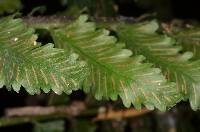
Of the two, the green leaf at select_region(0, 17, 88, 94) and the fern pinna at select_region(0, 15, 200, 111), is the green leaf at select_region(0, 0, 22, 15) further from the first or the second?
the green leaf at select_region(0, 17, 88, 94)

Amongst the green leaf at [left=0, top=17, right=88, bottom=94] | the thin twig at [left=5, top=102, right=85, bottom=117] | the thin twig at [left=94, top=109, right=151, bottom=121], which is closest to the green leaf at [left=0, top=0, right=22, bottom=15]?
the thin twig at [left=5, top=102, right=85, bottom=117]

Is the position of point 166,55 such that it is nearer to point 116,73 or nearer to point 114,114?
point 116,73

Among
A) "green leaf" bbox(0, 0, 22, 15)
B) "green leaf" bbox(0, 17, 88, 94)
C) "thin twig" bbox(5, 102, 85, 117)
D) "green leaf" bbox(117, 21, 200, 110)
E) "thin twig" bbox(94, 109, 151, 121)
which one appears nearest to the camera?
"green leaf" bbox(0, 17, 88, 94)

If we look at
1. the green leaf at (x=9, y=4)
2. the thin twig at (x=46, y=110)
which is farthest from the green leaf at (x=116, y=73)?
the thin twig at (x=46, y=110)

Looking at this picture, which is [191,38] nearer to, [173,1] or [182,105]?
[182,105]

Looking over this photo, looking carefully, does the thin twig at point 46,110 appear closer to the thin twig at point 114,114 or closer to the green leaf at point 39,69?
the thin twig at point 114,114

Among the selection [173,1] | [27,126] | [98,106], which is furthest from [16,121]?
[173,1]
